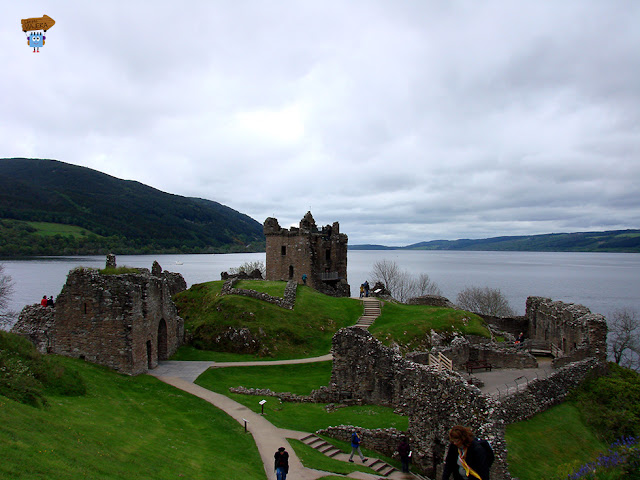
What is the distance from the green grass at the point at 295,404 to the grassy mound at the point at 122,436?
2.68m

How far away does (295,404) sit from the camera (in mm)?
23766

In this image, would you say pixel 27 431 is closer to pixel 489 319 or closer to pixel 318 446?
pixel 318 446

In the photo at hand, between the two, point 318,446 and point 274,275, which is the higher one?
point 274,275

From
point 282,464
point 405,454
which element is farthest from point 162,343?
point 405,454

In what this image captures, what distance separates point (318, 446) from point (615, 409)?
709 inches

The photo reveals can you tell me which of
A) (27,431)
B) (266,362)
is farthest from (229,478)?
(266,362)

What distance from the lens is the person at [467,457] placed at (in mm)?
7492

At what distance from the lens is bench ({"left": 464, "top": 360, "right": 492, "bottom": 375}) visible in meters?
28.0

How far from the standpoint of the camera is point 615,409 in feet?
79.1

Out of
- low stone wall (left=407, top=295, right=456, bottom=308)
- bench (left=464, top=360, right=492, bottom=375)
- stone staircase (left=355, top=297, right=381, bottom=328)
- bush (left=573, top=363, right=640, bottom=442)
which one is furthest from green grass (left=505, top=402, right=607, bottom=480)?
low stone wall (left=407, top=295, right=456, bottom=308)

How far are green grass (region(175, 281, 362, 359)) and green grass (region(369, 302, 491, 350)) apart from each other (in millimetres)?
3285

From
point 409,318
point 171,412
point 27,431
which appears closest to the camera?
point 27,431

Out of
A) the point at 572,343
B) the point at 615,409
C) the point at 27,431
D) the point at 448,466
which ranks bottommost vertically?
the point at 615,409

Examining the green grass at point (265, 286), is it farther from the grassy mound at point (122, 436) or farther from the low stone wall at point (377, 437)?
the low stone wall at point (377, 437)
